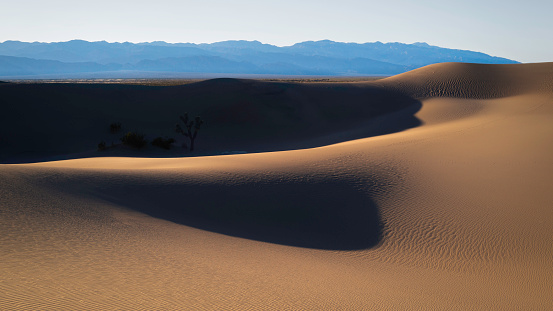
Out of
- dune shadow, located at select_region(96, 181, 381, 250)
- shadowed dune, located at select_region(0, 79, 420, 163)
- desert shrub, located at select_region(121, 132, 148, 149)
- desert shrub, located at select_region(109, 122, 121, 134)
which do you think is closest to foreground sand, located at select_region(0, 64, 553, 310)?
dune shadow, located at select_region(96, 181, 381, 250)

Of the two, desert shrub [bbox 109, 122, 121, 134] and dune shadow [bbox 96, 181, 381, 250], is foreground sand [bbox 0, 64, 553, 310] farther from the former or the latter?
desert shrub [bbox 109, 122, 121, 134]

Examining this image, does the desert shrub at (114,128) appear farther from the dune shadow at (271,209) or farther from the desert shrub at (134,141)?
the dune shadow at (271,209)

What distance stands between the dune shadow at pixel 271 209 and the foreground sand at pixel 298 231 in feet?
0.21

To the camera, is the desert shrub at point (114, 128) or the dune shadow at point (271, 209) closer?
the dune shadow at point (271, 209)

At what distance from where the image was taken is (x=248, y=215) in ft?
42.5

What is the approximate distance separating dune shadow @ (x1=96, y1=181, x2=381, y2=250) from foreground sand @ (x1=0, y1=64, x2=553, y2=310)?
0.06 m

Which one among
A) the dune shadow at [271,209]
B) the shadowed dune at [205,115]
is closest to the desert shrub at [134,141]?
the shadowed dune at [205,115]

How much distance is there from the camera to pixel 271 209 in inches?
527

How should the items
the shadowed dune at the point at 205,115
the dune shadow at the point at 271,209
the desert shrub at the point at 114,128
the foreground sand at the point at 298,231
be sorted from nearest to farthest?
the foreground sand at the point at 298,231 → the dune shadow at the point at 271,209 → the shadowed dune at the point at 205,115 → the desert shrub at the point at 114,128

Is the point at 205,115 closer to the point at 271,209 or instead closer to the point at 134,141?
the point at 134,141

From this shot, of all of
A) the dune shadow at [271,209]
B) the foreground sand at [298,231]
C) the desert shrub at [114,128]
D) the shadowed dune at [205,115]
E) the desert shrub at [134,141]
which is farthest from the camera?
the desert shrub at [114,128]

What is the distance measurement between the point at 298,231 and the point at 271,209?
1415mm

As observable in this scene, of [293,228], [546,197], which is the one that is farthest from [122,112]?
[546,197]

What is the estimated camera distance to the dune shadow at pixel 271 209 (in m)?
11.9
